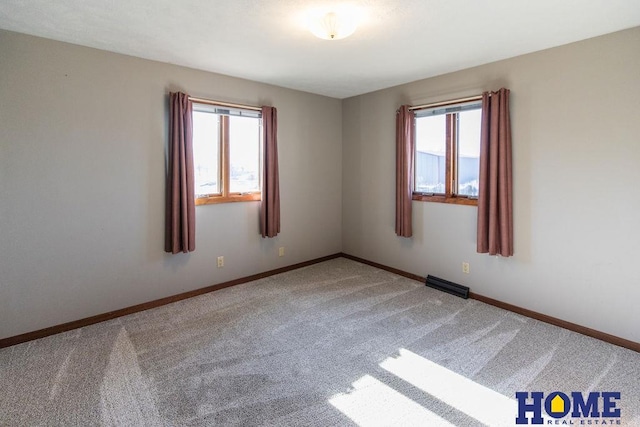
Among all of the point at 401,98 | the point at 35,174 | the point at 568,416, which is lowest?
the point at 568,416

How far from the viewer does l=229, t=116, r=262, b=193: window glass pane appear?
396 centimetres

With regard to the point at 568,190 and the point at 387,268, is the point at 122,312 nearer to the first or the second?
the point at 387,268

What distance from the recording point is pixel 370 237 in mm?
4801

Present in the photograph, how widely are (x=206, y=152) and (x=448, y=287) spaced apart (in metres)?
3.05

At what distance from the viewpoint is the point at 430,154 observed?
13.3 feet

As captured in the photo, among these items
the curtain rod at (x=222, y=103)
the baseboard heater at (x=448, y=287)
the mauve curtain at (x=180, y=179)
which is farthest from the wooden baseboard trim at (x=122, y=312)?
the curtain rod at (x=222, y=103)

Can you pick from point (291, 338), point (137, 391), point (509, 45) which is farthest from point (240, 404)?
point (509, 45)

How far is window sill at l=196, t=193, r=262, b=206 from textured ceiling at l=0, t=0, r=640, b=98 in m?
1.36

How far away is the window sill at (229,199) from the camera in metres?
3.73

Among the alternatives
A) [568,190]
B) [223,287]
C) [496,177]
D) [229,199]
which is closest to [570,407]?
[568,190]

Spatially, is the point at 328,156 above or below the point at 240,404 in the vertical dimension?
above

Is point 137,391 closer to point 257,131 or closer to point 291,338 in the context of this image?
point 291,338

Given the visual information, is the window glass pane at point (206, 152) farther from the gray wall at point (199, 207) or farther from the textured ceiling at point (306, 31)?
the textured ceiling at point (306, 31)

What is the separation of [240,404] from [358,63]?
3049 millimetres
